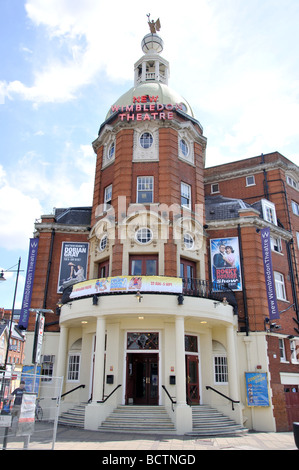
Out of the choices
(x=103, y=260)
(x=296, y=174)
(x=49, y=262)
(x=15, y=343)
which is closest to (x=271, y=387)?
(x=103, y=260)

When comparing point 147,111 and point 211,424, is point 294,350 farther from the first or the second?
point 147,111

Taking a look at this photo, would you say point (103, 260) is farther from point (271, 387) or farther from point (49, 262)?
point (271, 387)

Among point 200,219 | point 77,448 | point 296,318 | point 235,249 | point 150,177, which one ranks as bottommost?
point 77,448

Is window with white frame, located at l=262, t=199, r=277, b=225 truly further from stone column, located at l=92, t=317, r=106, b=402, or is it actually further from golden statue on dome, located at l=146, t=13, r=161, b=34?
golden statue on dome, located at l=146, t=13, r=161, b=34

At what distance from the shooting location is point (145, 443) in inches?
496

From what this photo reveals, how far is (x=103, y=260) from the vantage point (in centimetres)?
2106

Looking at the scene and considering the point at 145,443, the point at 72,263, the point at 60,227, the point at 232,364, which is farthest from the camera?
the point at 60,227

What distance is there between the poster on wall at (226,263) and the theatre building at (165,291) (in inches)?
2.3

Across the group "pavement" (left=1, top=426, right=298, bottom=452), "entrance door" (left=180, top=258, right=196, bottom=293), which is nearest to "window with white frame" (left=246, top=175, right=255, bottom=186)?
"entrance door" (left=180, top=258, right=196, bottom=293)

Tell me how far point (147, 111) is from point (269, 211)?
10.3 m

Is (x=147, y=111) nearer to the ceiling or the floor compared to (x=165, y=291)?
nearer to the ceiling

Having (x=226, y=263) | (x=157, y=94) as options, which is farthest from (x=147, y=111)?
(x=226, y=263)
